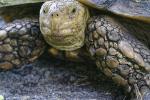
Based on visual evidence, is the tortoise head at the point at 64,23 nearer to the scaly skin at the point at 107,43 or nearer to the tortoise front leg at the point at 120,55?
the scaly skin at the point at 107,43

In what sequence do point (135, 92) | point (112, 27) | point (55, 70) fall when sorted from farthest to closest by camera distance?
point (55, 70)
point (112, 27)
point (135, 92)

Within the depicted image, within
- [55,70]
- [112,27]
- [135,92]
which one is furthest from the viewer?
[55,70]

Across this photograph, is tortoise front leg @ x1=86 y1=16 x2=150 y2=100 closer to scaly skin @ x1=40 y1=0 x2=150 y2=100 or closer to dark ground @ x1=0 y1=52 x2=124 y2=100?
scaly skin @ x1=40 y1=0 x2=150 y2=100

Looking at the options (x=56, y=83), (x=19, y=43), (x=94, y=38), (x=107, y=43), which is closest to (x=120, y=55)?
(x=107, y=43)

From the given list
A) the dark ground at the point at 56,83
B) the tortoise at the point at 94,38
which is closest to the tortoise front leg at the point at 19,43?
the tortoise at the point at 94,38

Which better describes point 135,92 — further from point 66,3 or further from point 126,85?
point 66,3

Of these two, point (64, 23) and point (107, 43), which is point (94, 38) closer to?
point (107, 43)

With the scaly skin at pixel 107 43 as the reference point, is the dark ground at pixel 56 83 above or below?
below

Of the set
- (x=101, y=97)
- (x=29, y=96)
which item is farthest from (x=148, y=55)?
(x=29, y=96)
